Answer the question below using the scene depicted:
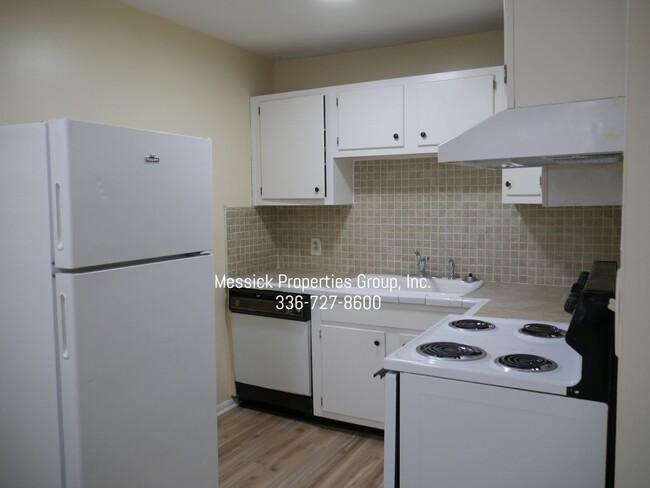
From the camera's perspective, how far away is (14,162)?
6.07 feet

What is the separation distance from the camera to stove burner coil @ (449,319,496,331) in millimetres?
2070

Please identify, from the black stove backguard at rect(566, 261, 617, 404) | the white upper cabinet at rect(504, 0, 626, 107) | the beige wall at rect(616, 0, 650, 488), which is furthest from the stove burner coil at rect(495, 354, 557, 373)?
the white upper cabinet at rect(504, 0, 626, 107)

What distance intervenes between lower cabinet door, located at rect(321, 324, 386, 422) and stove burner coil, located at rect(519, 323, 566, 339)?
110cm

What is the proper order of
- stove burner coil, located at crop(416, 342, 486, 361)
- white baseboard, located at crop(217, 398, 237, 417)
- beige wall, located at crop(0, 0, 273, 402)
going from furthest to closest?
white baseboard, located at crop(217, 398, 237, 417) < beige wall, located at crop(0, 0, 273, 402) < stove burner coil, located at crop(416, 342, 486, 361)

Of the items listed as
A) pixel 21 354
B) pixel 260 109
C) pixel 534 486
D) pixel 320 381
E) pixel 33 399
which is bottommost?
pixel 320 381

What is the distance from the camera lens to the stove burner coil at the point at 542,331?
76.3 inches

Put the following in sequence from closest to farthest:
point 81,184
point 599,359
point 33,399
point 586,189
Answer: point 599,359, point 81,184, point 33,399, point 586,189

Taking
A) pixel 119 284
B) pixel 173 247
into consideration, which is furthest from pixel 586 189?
pixel 119 284

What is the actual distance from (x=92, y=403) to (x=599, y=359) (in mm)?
1600

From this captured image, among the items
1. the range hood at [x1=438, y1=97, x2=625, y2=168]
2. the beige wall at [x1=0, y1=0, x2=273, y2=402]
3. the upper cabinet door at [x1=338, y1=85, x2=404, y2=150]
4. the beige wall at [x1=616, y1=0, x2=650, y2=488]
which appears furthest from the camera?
the upper cabinet door at [x1=338, y1=85, x2=404, y2=150]

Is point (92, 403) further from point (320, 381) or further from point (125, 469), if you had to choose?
point (320, 381)

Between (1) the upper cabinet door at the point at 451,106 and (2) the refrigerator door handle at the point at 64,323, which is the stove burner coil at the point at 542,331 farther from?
(2) the refrigerator door handle at the point at 64,323

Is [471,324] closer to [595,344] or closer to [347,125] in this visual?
[595,344]

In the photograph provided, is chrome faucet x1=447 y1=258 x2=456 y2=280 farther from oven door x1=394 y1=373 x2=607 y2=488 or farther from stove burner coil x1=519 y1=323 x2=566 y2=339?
oven door x1=394 y1=373 x2=607 y2=488
